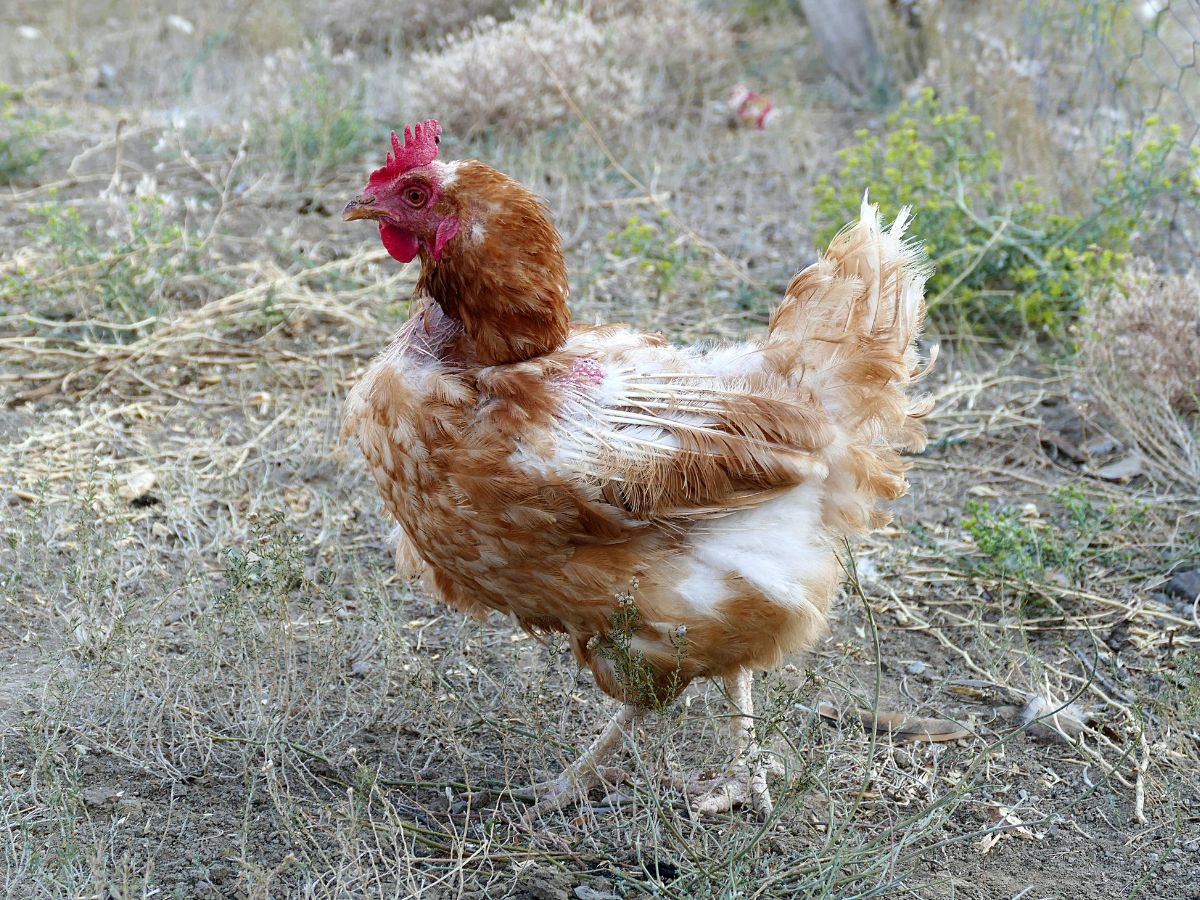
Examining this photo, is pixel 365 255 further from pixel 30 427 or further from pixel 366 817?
pixel 366 817

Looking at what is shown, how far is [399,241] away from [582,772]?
1.42 m

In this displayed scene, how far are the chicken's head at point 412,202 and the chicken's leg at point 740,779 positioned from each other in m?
1.31

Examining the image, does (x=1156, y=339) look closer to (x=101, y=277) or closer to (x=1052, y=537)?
(x=1052, y=537)

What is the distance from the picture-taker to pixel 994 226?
5445 millimetres

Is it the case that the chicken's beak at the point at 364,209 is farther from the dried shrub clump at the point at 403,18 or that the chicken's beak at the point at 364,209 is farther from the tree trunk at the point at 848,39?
the dried shrub clump at the point at 403,18

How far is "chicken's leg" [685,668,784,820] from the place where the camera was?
9.60 feet

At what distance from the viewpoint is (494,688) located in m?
3.33

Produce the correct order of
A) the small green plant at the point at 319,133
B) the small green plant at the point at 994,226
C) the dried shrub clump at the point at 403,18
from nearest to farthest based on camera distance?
the small green plant at the point at 994,226
the small green plant at the point at 319,133
the dried shrub clump at the point at 403,18

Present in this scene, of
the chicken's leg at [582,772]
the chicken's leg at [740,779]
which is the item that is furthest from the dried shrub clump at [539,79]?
the chicken's leg at [582,772]

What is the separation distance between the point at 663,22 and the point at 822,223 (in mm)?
2646

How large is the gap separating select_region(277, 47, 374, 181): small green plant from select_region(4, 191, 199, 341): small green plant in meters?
1.39

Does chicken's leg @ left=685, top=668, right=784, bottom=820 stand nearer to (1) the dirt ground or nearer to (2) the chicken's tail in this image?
(1) the dirt ground

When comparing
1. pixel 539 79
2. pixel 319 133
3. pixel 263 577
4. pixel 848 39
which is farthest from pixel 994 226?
pixel 263 577

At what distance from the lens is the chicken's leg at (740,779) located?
9.60ft
